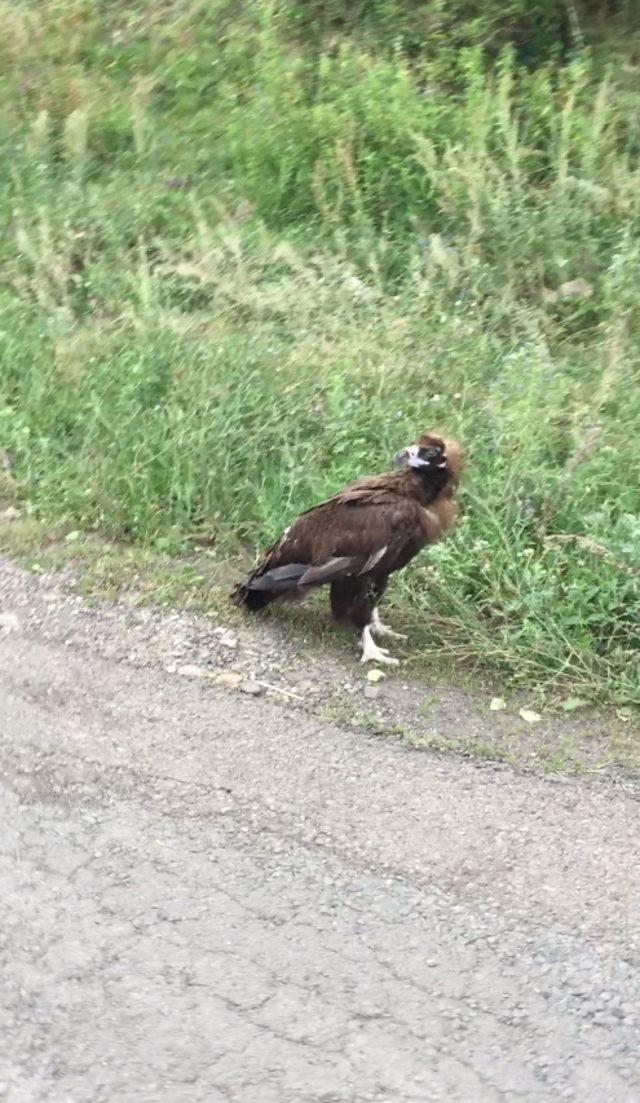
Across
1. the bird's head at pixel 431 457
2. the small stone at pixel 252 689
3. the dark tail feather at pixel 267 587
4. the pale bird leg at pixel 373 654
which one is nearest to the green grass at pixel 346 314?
the pale bird leg at pixel 373 654

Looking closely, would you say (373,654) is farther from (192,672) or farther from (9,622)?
(9,622)

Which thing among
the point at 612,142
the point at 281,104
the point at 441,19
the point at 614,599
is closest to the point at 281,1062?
the point at 614,599

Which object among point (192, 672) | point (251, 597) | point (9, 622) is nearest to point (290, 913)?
point (192, 672)

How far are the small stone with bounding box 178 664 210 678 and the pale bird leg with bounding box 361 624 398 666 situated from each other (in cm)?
68

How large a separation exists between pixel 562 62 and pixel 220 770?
684 centimetres

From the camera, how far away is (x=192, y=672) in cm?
468

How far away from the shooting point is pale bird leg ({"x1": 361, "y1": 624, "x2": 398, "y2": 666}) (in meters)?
4.84

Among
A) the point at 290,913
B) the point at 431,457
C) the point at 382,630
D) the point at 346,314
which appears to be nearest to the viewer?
the point at 290,913

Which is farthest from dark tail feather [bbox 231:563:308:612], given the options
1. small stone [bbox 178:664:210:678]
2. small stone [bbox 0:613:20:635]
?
small stone [bbox 0:613:20:635]

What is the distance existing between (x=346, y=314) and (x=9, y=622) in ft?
9.68

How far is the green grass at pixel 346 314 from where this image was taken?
5305 millimetres

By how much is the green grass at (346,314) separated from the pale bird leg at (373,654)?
1.00 ft

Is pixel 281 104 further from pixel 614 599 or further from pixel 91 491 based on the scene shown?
pixel 614 599

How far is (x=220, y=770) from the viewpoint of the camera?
4.01 m
